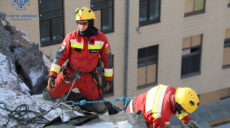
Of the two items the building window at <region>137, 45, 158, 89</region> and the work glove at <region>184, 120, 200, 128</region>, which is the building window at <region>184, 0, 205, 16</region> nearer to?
the building window at <region>137, 45, 158, 89</region>

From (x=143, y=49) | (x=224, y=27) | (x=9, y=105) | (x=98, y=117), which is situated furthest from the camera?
(x=224, y=27)

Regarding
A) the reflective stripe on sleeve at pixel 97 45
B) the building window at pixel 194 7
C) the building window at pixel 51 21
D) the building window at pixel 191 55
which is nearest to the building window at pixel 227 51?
the building window at pixel 191 55

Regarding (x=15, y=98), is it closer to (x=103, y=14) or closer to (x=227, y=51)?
(x=103, y=14)

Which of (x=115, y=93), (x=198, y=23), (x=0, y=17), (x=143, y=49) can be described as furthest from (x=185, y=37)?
(x=0, y=17)

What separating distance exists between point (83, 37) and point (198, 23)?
472 inches

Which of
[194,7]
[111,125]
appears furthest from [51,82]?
[194,7]

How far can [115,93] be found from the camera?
67.7 feet

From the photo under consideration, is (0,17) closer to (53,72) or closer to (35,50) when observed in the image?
(35,50)

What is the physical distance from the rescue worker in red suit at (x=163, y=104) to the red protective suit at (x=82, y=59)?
1.48m

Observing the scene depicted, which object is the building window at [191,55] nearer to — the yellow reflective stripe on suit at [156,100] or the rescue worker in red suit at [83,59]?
the rescue worker in red suit at [83,59]

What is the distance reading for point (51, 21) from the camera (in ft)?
57.3

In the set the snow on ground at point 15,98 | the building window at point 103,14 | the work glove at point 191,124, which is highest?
the building window at point 103,14

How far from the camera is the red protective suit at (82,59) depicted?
9914mm

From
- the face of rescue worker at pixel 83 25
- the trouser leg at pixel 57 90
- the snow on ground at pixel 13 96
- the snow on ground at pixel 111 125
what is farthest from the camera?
the trouser leg at pixel 57 90
